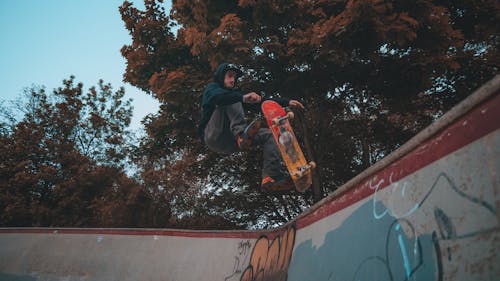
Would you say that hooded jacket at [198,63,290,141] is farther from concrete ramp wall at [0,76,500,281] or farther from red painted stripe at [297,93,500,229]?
red painted stripe at [297,93,500,229]

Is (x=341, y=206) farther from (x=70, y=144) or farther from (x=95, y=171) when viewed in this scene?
(x=70, y=144)

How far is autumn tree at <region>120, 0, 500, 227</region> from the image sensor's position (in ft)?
22.9

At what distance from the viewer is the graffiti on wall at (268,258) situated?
14.9 feet

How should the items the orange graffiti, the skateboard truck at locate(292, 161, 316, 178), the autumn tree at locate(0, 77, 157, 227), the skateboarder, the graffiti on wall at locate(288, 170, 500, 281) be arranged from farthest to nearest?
1. the autumn tree at locate(0, 77, 157, 227)
2. the orange graffiti
3. the skateboarder
4. the skateboard truck at locate(292, 161, 316, 178)
5. the graffiti on wall at locate(288, 170, 500, 281)

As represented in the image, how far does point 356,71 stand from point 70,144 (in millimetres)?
17846

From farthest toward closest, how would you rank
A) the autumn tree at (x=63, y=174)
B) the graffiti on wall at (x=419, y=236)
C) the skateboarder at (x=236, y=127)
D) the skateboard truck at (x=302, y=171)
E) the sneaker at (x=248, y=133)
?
1. the autumn tree at (x=63, y=174)
2. the sneaker at (x=248, y=133)
3. the skateboarder at (x=236, y=127)
4. the skateboard truck at (x=302, y=171)
5. the graffiti on wall at (x=419, y=236)

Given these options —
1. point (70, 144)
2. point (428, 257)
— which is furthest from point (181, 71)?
point (70, 144)

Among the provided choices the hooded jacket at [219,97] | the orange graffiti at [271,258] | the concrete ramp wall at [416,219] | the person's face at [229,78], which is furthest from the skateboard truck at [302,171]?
the person's face at [229,78]

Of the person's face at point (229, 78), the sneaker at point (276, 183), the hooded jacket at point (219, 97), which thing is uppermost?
the person's face at point (229, 78)

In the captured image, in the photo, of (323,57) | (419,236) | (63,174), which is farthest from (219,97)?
(63,174)

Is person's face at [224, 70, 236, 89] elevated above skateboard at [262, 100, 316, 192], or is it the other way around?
person's face at [224, 70, 236, 89]

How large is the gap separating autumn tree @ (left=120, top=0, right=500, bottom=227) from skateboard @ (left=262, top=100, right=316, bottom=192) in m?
3.52

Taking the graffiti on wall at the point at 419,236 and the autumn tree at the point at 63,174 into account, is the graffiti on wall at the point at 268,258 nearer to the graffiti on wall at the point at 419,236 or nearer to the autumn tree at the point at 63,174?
the graffiti on wall at the point at 419,236

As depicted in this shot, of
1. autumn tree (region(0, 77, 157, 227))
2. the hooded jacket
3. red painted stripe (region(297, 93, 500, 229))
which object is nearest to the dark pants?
the hooded jacket
